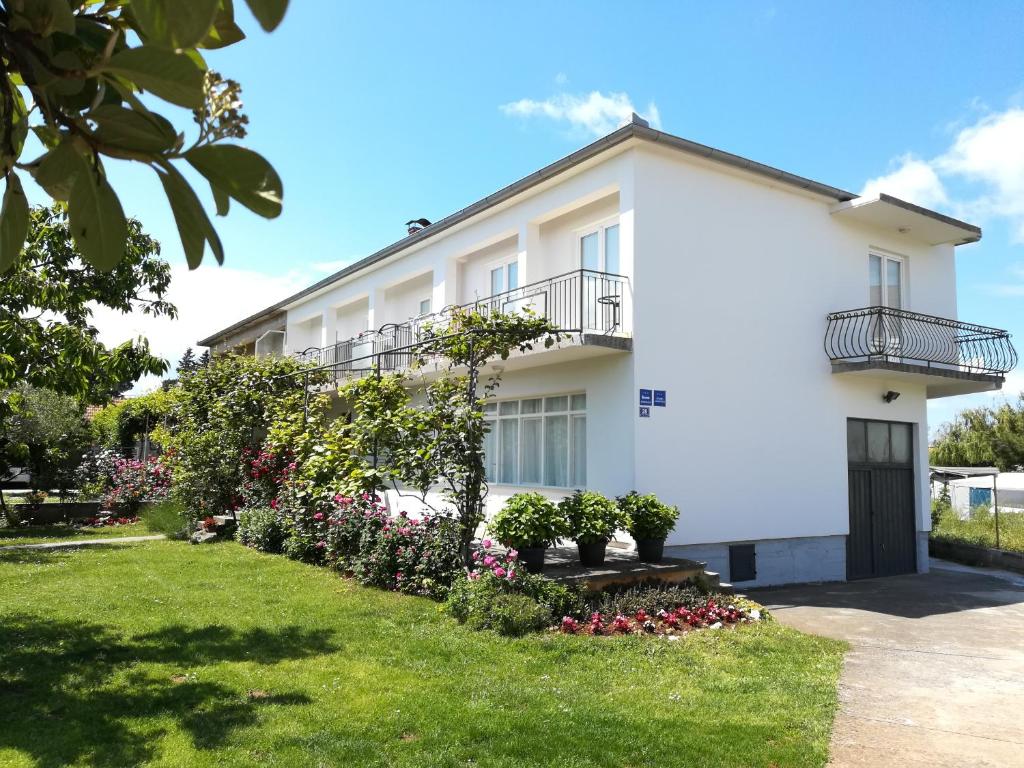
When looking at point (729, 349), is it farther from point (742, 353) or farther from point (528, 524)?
point (528, 524)

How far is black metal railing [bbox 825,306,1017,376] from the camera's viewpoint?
13.4 meters

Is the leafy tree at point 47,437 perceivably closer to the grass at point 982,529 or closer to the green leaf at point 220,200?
the green leaf at point 220,200

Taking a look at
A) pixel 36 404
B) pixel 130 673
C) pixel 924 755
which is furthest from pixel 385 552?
pixel 36 404

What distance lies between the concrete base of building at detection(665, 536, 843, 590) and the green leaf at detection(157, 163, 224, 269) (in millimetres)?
11098

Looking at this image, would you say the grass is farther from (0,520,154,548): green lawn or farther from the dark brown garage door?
(0,520,154,548): green lawn

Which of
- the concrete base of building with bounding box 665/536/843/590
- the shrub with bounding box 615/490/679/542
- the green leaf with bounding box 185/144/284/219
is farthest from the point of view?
the concrete base of building with bounding box 665/536/843/590

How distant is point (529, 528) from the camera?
8836 millimetres

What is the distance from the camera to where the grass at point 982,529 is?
17.1m

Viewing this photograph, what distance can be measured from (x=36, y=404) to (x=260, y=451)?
29.2 ft

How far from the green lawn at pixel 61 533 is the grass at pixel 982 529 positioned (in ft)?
58.7

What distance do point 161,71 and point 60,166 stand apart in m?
0.19

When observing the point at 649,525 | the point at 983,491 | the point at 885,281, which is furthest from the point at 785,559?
the point at 983,491

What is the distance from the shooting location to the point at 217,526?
1452 cm

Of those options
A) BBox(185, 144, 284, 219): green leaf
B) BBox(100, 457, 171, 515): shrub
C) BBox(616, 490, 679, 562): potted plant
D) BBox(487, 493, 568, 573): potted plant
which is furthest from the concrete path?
BBox(185, 144, 284, 219): green leaf
